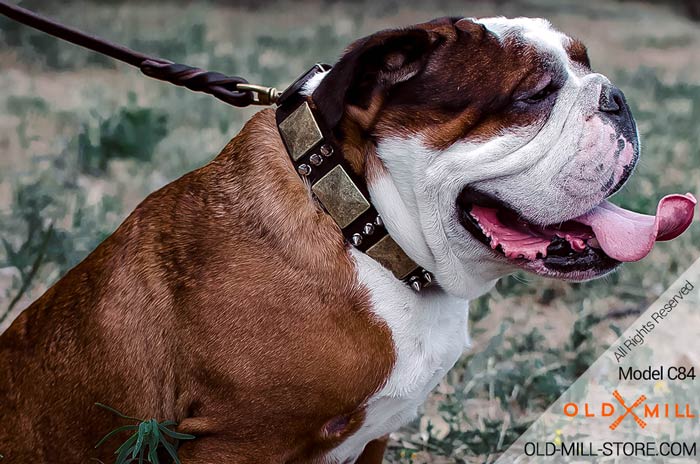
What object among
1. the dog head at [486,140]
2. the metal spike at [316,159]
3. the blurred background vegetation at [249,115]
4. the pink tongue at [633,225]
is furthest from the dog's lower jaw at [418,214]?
the blurred background vegetation at [249,115]

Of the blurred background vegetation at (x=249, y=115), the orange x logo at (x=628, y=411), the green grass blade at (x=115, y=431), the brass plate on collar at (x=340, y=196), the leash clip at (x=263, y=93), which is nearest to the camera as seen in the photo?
the brass plate on collar at (x=340, y=196)

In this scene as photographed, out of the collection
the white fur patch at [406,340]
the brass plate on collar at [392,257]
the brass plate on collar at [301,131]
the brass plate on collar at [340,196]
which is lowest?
the white fur patch at [406,340]

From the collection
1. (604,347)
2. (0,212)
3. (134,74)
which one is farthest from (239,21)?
(604,347)

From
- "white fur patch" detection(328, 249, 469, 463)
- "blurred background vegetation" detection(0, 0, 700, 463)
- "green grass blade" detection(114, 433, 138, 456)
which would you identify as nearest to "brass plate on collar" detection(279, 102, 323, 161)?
"white fur patch" detection(328, 249, 469, 463)

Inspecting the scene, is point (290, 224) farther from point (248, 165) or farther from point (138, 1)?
point (138, 1)

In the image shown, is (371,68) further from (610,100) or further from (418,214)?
(610,100)

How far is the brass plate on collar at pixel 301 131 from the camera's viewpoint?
270cm

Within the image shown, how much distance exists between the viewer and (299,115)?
273 cm

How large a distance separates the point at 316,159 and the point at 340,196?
0.36 feet

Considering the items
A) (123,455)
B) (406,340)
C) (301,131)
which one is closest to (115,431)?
(123,455)

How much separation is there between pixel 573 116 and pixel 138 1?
9.60m

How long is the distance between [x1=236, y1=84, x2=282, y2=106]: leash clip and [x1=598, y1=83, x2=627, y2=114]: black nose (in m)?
0.84

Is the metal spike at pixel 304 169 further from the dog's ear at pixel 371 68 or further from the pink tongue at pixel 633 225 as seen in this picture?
the pink tongue at pixel 633 225

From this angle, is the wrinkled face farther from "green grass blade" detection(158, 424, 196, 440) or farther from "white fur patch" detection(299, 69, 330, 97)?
"green grass blade" detection(158, 424, 196, 440)
